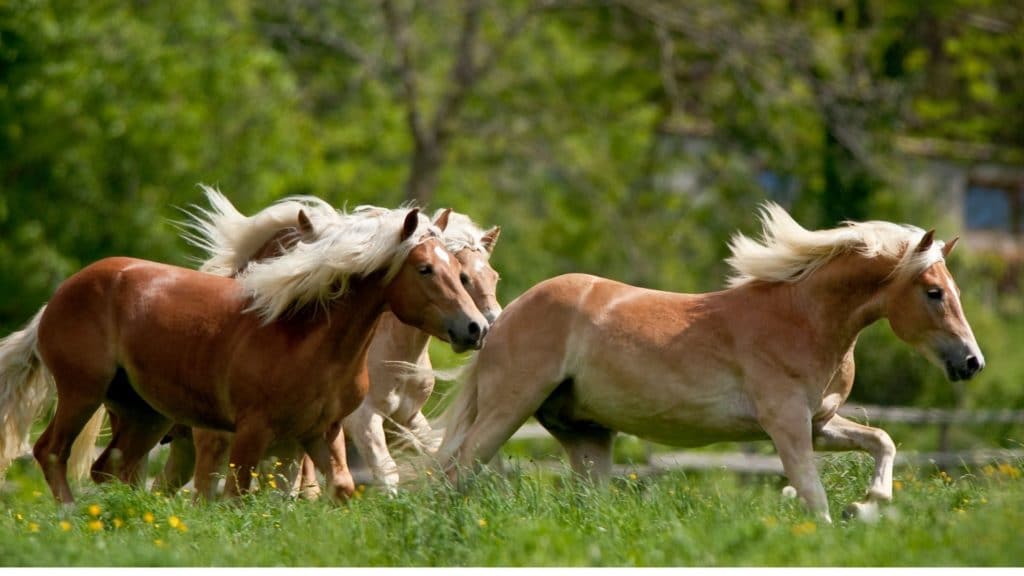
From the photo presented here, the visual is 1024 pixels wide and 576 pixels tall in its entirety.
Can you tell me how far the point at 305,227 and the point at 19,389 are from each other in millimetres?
2011

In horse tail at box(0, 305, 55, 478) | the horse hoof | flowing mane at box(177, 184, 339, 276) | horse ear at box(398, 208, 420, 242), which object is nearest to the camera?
the horse hoof

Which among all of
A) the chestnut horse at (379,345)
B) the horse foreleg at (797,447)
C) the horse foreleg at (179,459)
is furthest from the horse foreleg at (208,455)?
the horse foreleg at (797,447)

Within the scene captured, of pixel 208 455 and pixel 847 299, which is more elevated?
pixel 847 299

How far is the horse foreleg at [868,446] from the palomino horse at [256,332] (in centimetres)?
204

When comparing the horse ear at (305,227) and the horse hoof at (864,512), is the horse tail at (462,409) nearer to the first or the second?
the horse ear at (305,227)

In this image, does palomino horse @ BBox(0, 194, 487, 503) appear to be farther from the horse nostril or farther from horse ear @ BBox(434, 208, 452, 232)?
the horse nostril

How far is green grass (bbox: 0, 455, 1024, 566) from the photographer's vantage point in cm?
541

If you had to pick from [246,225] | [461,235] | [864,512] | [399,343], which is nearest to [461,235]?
[461,235]

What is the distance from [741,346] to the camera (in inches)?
293

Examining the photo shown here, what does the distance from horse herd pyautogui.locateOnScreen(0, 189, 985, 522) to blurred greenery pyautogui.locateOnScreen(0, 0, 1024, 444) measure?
871 cm

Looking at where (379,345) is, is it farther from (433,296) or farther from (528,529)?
(528,529)

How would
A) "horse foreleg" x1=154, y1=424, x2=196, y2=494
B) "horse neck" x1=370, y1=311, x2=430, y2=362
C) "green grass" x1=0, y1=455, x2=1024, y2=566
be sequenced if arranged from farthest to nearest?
1. "horse foreleg" x1=154, y1=424, x2=196, y2=494
2. "horse neck" x1=370, y1=311, x2=430, y2=362
3. "green grass" x1=0, y1=455, x2=1024, y2=566

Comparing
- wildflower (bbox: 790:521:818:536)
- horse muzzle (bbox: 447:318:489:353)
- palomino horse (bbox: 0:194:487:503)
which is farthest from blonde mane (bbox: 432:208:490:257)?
Answer: wildflower (bbox: 790:521:818:536)

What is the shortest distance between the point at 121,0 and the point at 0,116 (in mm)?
3113
